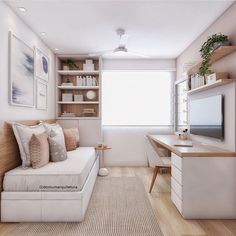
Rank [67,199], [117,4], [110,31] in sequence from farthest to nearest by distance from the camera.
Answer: [110,31]
[117,4]
[67,199]

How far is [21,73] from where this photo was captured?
3.04m

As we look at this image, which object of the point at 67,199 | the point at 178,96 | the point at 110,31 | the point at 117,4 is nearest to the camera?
the point at 67,199

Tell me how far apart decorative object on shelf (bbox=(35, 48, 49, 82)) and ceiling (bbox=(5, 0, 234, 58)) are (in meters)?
0.30

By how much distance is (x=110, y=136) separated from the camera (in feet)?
17.3

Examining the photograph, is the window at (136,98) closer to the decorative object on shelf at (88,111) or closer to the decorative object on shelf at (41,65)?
the decorative object on shelf at (88,111)

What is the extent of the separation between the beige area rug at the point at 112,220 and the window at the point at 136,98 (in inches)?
83.9

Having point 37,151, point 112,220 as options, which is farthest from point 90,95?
point 112,220

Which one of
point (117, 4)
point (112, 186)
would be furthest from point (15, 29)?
point (112, 186)

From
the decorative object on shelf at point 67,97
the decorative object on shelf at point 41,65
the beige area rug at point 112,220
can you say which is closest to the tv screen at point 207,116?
the beige area rug at point 112,220

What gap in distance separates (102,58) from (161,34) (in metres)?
1.81

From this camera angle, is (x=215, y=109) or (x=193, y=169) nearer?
(x=193, y=169)

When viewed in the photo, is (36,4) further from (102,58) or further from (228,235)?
(228,235)

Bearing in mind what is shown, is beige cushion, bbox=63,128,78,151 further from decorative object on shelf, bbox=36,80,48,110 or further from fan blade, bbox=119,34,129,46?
fan blade, bbox=119,34,129,46

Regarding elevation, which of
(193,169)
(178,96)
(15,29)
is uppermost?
(15,29)
